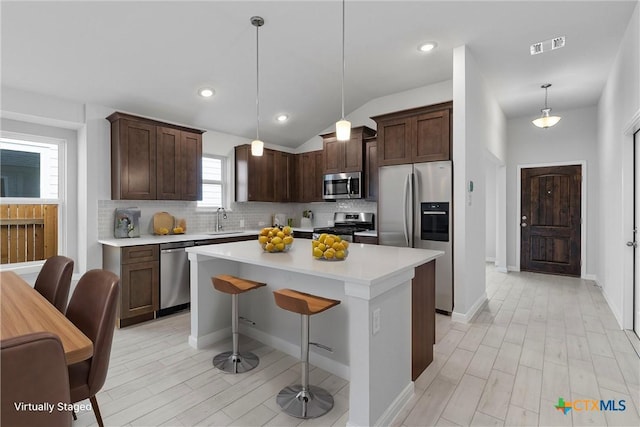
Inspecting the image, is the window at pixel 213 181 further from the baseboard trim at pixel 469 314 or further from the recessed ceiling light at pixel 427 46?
the baseboard trim at pixel 469 314

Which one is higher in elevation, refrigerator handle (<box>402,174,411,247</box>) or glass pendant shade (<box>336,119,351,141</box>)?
glass pendant shade (<box>336,119,351,141</box>)

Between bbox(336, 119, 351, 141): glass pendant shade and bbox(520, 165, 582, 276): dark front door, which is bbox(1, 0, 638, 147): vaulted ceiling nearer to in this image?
bbox(336, 119, 351, 141): glass pendant shade

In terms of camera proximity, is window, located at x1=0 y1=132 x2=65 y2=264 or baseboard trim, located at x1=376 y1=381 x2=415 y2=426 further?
window, located at x1=0 y1=132 x2=65 y2=264

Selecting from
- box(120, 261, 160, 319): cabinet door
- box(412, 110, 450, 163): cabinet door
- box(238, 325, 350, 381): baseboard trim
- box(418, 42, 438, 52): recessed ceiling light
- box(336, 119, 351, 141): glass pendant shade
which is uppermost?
box(418, 42, 438, 52): recessed ceiling light

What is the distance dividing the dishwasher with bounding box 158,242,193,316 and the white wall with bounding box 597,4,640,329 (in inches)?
190

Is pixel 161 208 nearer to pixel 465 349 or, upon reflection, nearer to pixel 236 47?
pixel 236 47

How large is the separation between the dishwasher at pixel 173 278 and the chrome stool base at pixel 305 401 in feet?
7.22

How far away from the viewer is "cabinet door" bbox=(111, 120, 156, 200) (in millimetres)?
3744

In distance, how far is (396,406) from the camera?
196 centimetres

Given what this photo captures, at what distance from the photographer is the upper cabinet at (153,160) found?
3760 mm

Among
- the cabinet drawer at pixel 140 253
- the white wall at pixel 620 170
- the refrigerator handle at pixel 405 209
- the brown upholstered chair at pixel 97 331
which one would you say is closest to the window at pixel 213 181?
the cabinet drawer at pixel 140 253

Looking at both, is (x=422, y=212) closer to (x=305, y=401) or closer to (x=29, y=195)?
(x=305, y=401)

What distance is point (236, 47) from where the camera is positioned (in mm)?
3457

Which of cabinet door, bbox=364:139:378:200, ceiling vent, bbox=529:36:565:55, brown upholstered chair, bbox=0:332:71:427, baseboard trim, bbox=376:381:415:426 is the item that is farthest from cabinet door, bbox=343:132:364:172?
brown upholstered chair, bbox=0:332:71:427
